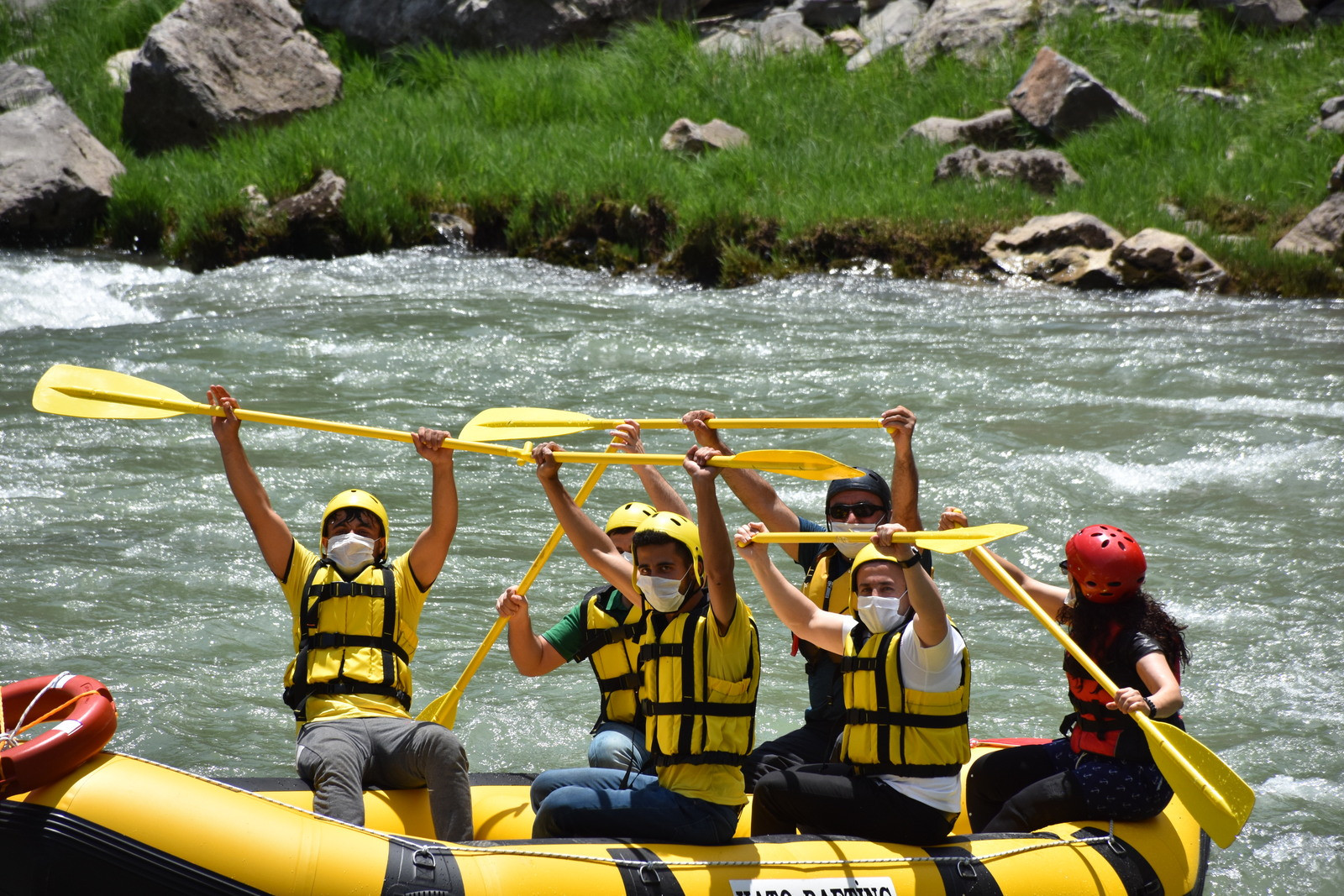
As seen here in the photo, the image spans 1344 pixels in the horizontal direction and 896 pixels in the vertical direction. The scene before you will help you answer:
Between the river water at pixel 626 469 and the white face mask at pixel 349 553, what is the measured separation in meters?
1.31

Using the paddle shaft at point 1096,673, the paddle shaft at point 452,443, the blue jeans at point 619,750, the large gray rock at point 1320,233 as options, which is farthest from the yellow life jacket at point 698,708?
the large gray rock at point 1320,233

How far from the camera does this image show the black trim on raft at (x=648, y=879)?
2885 mm

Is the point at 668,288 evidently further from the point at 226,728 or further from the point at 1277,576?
the point at 226,728

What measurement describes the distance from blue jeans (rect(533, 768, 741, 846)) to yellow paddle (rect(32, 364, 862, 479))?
2.75ft

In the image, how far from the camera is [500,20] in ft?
50.7

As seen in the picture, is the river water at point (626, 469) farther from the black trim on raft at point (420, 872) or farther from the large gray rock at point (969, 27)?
the large gray rock at point (969, 27)

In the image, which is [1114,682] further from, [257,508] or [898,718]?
[257,508]

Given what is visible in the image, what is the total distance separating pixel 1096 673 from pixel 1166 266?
27.0 feet

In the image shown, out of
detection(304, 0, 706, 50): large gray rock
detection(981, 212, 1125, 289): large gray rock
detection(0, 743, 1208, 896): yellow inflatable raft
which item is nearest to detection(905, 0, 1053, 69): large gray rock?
detection(304, 0, 706, 50): large gray rock

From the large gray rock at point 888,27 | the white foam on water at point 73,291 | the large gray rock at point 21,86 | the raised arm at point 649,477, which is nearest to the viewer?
the raised arm at point 649,477

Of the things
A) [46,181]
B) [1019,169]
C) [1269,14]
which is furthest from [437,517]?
[1269,14]

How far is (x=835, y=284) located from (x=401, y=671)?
26.0 ft

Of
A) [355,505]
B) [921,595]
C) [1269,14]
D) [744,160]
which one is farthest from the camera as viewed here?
[1269,14]

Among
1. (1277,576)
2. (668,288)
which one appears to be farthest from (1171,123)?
(1277,576)
